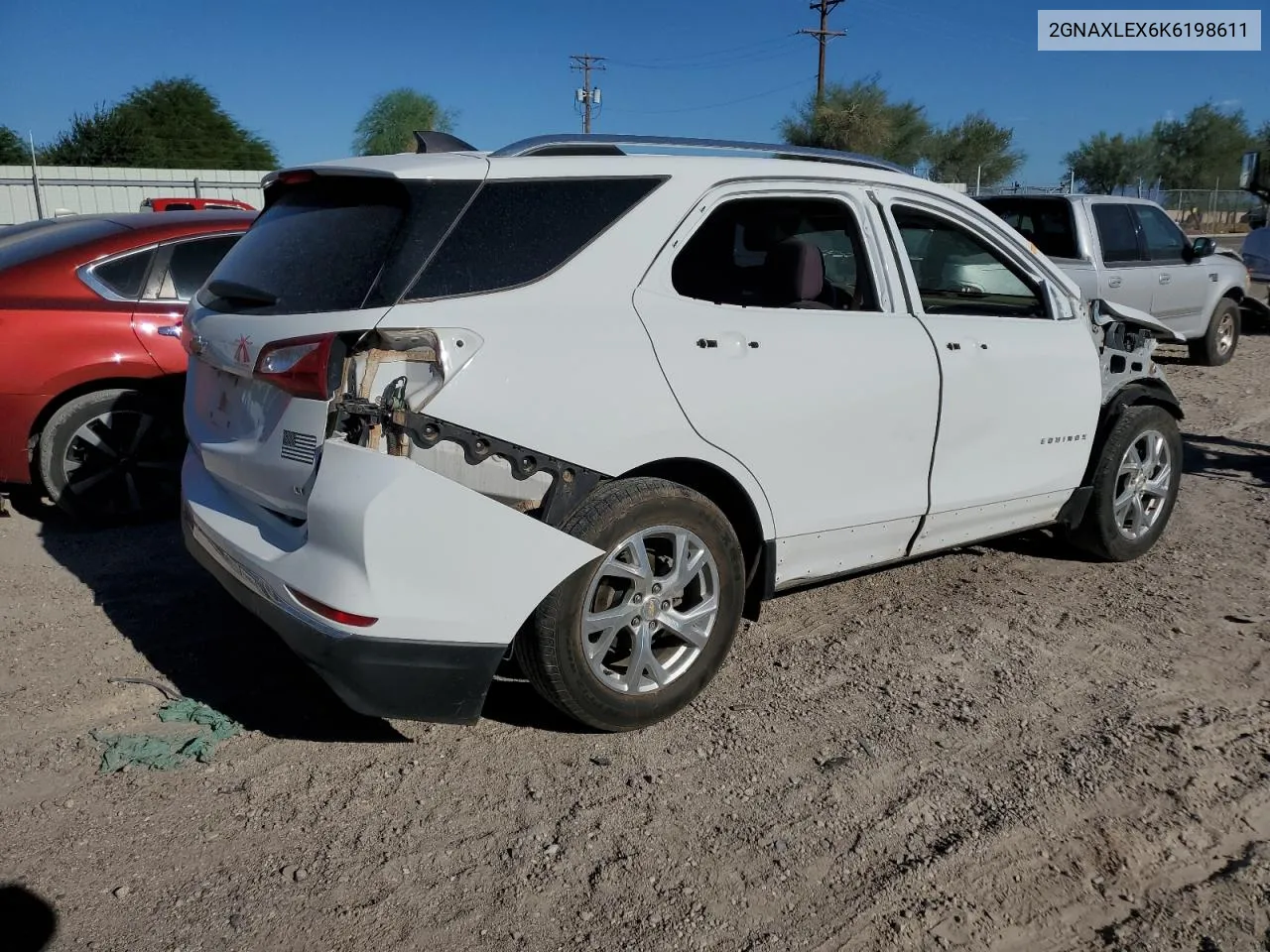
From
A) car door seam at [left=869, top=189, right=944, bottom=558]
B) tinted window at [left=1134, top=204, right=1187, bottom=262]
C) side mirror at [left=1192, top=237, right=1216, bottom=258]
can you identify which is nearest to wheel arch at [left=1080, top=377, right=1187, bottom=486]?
car door seam at [left=869, top=189, right=944, bottom=558]

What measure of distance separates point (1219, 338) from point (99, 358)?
37.7 ft

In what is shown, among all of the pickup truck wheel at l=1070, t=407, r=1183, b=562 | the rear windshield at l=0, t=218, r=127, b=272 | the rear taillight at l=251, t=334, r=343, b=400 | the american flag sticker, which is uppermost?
the rear windshield at l=0, t=218, r=127, b=272

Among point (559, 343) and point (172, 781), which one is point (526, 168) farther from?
point (172, 781)

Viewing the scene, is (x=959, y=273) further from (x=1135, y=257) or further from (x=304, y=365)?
(x=1135, y=257)

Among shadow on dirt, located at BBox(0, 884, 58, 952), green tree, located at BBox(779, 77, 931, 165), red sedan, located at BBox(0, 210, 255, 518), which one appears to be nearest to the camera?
shadow on dirt, located at BBox(0, 884, 58, 952)

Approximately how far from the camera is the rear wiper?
3.26 m

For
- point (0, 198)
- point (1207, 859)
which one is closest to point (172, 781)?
point (1207, 859)

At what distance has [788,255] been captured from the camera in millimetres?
4023

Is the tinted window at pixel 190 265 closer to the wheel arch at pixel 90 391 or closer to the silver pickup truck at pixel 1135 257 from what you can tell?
the wheel arch at pixel 90 391

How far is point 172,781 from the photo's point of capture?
10.8ft

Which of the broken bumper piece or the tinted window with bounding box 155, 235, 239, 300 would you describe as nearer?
the broken bumper piece

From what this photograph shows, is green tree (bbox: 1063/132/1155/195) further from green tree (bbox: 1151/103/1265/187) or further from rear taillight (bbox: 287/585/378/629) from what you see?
rear taillight (bbox: 287/585/378/629)

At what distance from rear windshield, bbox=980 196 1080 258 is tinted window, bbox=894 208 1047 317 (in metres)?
5.91

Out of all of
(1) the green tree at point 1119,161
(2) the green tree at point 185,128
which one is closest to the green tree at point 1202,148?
(1) the green tree at point 1119,161
